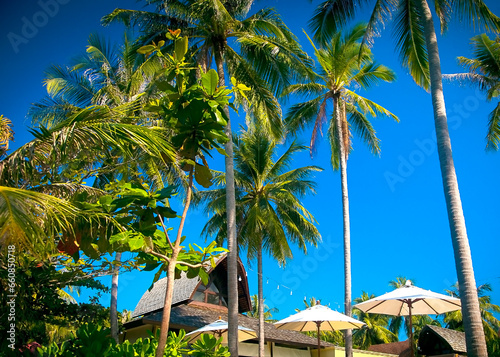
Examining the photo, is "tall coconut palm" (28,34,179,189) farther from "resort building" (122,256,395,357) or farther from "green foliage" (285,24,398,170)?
"green foliage" (285,24,398,170)

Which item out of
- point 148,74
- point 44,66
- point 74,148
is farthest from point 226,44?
point 74,148

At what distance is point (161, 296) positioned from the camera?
18.5 meters

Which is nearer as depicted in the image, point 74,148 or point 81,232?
point 81,232

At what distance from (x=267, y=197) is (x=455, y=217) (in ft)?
40.1

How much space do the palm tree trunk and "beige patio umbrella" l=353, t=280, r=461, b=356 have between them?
118 inches

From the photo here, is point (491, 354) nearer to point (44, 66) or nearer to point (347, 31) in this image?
point (347, 31)

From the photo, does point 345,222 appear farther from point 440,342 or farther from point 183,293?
point 440,342

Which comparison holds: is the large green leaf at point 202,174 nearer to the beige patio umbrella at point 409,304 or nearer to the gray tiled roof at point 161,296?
the beige patio umbrella at point 409,304

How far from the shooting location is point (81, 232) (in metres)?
3.66

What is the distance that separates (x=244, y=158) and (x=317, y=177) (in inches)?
142

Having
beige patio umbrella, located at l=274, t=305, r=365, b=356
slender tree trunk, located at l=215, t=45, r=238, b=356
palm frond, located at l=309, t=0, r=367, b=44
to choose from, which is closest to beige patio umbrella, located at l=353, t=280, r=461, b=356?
beige patio umbrella, located at l=274, t=305, r=365, b=356

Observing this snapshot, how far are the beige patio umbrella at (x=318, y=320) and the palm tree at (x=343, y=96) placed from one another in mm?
3941

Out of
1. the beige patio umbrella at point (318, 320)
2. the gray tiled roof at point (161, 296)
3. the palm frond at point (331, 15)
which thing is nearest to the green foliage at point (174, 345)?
the beige patio umbrella at point (318, 320)

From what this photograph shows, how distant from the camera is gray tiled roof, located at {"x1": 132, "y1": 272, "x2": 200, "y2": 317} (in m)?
17.3
